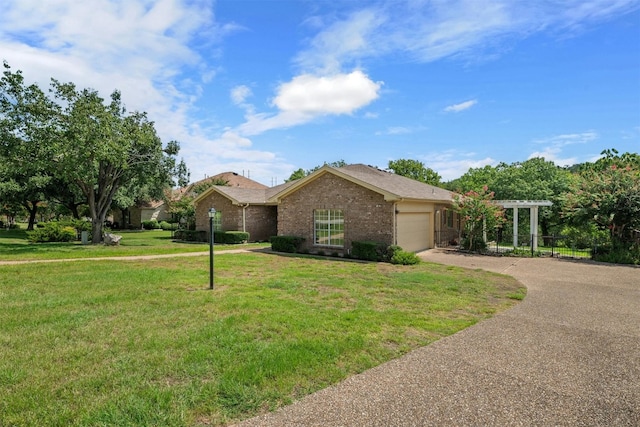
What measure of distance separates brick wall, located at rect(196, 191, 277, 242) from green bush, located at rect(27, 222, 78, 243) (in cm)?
821

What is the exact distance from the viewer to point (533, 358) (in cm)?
480

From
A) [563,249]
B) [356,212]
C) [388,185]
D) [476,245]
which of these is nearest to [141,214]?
[356,212]

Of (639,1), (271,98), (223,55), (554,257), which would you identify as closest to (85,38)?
(223,55)

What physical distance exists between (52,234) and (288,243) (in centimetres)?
1646

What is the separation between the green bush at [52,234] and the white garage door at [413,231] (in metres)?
21.7

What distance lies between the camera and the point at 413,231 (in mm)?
17062

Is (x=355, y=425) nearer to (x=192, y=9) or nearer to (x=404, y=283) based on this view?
(x=404, y=283)

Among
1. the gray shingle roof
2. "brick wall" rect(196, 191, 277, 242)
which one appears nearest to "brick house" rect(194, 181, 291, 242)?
"brick wall" rect(196, 191, 277, 242)

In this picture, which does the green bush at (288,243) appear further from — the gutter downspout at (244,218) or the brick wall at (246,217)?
the brick wall at (246,217)

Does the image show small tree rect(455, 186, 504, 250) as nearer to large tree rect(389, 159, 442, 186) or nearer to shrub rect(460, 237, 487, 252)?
shrub rect(460, 237, 487, 252)

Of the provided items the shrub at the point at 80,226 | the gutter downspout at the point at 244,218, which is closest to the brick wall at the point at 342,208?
the gutter downspout at the point at 244,218

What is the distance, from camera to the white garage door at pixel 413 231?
52.0 feet

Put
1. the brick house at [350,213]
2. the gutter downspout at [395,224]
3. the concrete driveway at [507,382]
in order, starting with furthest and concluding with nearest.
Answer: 1. the brick house at [350,213]
2. the gutter downspout at [395,224]
3. the concrete driveway at [507,382]

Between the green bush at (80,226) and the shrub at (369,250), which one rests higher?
the green bush at (80,226)
